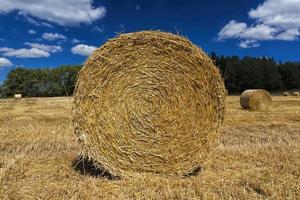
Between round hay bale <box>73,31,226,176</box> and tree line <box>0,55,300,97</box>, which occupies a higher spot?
tree line <box>0,55,300,97</box>

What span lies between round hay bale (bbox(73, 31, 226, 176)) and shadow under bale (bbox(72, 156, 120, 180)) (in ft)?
0.44

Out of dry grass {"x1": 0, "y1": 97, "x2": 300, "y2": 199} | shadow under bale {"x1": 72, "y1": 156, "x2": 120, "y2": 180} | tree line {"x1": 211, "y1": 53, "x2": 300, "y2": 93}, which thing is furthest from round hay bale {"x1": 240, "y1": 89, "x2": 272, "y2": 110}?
tree line {"x1": 211, "y1": 53, "x2": 300, "y2": 93}

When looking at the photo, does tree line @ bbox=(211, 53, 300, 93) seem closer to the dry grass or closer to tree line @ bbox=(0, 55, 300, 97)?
tree line @ bbox=(0, 55, 300, 97)

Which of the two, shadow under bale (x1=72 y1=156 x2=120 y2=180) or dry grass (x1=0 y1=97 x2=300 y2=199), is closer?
dry grass (x1=0 y1=97 x2=300 y2=199)

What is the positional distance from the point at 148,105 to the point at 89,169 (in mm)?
1436

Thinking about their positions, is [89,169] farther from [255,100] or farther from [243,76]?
[243,76]

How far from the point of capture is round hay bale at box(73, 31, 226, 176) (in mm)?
5297

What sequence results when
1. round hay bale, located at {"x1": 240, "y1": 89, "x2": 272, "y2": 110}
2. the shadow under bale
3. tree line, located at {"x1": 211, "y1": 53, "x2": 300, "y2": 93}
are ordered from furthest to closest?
tree line, located at {"x1": 211, "y1": 53, "x2": 300, "y2": 93}, round hay bale, located at {"x1": 240, "y1": 89, "x2": 272, "y2": 110}, the shadow under bale

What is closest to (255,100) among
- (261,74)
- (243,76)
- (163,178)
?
(163,178)

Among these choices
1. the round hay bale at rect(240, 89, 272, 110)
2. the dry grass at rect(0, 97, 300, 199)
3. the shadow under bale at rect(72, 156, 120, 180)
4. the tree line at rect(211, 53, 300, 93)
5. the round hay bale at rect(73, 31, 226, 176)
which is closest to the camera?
the dry grass at rect(0, 97, 300, 199)

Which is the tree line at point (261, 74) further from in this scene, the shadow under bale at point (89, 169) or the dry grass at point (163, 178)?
the shadow under bale at point (89, 169)

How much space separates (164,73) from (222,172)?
1.71 meters

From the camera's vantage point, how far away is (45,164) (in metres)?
6.07

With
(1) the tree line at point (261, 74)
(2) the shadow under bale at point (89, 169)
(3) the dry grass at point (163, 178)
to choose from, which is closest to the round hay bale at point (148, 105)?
(2) the shadow under bale at point (89, 169)
